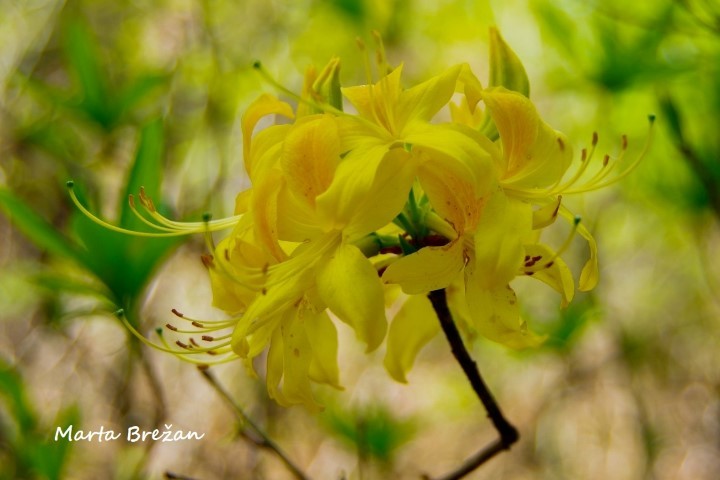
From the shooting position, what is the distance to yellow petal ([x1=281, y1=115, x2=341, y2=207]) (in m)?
0.81

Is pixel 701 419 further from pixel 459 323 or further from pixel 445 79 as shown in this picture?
pixel 445 79

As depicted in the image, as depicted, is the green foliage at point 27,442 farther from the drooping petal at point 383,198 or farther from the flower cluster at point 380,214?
the drooping petal at point 383,198

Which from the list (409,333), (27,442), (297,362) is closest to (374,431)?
(409,333)

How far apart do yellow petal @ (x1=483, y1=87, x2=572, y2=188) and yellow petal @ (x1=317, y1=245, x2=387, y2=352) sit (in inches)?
8.7

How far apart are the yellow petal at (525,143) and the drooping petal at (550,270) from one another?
0.08 meters

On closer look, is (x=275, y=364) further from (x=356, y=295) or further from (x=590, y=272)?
(x=590, y=272)

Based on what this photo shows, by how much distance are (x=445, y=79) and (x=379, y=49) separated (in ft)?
0.27

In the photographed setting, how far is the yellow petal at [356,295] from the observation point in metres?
0.72

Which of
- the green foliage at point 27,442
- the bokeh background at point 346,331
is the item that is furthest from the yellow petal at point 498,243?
the green foliage at point 27,442

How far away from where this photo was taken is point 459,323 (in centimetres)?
113

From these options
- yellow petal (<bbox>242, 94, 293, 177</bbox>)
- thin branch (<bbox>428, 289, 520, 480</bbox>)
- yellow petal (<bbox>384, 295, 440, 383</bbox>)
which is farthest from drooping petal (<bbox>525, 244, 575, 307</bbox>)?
yellow petal (<bbox>242, 94, 293, 177</bbox>)

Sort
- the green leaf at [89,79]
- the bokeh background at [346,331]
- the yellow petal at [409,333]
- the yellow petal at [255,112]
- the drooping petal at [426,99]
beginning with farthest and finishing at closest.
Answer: the bokeh background at [346,331]
the green leaf at [89,79]
the yellow petal at [409,333]
the yellow petal at [255,112]
the drooping petal at [426,99]

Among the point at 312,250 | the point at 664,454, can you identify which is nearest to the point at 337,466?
the point at 664,454

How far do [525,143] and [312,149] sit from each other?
0.80 ft
